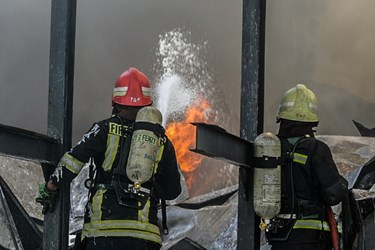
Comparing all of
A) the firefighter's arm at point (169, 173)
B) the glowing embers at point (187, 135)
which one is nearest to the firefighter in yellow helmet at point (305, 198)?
the firefighter's arm at point (169, 173)

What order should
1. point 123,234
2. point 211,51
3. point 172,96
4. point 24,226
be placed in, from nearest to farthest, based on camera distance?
point 123,234
point 24,226
point 172,96
point 211,51

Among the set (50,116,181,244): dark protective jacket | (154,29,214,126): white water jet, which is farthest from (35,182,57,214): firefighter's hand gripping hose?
(154,29,214,126): white water jet

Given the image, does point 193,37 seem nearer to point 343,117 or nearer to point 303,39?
point 303,39

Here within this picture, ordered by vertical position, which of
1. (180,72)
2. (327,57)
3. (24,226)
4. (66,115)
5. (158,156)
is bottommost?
(24,226)

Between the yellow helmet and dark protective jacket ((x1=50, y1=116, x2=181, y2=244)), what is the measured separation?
819 mm

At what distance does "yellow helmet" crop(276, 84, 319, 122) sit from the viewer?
429 cm

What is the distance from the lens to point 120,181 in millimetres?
3986

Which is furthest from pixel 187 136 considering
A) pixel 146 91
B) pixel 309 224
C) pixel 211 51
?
pixel 309 224

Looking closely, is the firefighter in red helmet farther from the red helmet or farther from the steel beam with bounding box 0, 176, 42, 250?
the steel beam with bounding box 0, 176, 42, 250

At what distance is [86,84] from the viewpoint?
1327cm

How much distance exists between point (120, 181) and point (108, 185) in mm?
93

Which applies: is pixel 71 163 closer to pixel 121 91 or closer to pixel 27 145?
pixel 121 91

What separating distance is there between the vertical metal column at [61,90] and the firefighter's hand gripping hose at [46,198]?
0.27ft

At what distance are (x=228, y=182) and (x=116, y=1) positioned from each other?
4.34m
